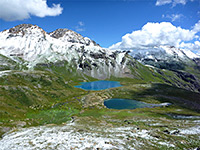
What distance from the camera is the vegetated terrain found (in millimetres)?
27672

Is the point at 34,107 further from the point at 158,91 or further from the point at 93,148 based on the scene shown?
the point at 158,91

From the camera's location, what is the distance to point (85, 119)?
66.4 metres

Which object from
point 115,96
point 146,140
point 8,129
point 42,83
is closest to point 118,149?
point 146,140

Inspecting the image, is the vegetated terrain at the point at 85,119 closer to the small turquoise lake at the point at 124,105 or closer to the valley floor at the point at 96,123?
the valley floor at the point at 96,123

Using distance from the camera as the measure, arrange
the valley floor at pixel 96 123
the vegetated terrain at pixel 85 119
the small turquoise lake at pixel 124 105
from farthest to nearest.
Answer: the small turquoise lake at pixel 124 105 → the vegetated terrain at pixel 85 119 → the valley floor at pixel 96 123

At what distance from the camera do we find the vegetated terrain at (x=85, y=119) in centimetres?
2767

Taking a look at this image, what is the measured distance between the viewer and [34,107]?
286ft

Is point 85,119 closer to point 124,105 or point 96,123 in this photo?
point 96,123

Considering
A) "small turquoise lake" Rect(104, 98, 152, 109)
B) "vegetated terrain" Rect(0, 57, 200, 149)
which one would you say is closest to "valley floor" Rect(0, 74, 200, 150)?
"vegetated terrain" Rect(0, 57, 200, 149)

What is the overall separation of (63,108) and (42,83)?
6409 centimetres

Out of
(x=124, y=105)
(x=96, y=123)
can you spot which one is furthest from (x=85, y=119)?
(x=124, y=105)

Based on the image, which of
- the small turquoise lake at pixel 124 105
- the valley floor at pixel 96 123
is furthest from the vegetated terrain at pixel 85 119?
the small turquoise lake at pixel 124 105

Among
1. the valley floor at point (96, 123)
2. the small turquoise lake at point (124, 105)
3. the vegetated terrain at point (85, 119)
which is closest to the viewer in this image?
the valley floor at point (96, 123)

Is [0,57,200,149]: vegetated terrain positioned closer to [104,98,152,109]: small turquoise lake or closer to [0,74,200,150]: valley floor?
[0,74,200,150]: valley floor
